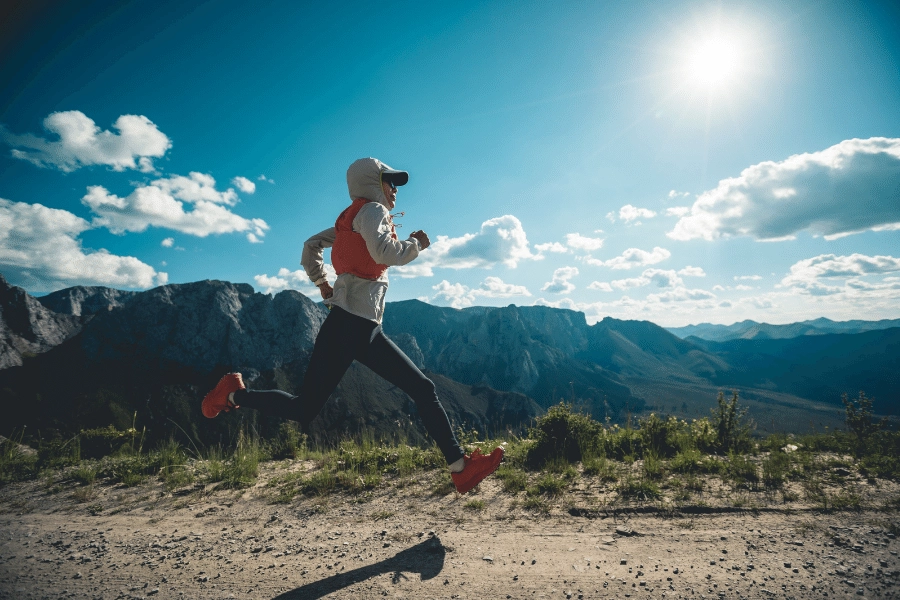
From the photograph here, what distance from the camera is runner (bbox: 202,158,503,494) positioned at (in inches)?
160

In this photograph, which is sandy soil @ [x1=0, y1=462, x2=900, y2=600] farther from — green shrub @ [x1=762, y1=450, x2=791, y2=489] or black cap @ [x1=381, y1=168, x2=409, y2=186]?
black cap @ [x1=381, y1=168, x2=409, y2=186]

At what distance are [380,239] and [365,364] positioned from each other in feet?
4.43

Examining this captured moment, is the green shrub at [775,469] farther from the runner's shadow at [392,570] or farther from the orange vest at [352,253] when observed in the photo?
the orange vest at [352,253]

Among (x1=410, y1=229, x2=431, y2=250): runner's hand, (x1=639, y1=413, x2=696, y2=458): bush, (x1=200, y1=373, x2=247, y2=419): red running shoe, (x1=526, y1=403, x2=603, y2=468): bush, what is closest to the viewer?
(x1=410, y1=229, x2=431, y2=250): runner's hand

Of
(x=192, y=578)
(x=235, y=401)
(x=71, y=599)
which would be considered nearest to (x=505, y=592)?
(x=192, y=578)

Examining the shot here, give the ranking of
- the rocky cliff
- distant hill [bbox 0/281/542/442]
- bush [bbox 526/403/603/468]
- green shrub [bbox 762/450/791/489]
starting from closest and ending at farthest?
green shrub [bbox 762/450/791/489]
bush [bbox 526/403/603/468]
distant hill [bbox 0/281/542/442]
the rocky cliff

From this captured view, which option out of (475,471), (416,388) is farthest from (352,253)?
(475,471)

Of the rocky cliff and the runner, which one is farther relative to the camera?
the rocky cliff

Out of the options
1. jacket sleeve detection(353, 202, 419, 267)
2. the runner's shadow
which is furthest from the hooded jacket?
the runner's shadow

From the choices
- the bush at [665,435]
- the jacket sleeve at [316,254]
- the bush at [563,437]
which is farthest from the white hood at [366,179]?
the bush at [665,435]

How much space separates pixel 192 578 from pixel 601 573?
326 cm

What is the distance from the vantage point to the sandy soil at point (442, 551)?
2.86 meters

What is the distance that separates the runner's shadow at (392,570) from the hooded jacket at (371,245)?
7.15 feet

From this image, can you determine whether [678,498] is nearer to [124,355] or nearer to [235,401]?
[235,401]
